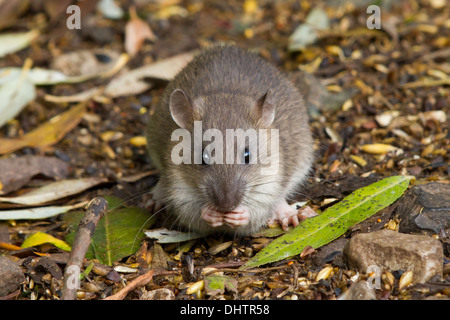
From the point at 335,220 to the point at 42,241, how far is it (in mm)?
2664

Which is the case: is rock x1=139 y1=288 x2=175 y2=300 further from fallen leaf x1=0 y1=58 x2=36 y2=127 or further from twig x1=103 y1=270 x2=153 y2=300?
fallen leaf x1=0 y1=58 x2=36 y2=127

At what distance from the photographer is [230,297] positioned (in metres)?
4.39

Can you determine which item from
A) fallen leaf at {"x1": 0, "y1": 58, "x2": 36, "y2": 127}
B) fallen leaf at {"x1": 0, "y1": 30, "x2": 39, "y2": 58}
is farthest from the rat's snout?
fallen leaf at {"x1": 0, "y1": 30, "x2": 39, "y2": 58}

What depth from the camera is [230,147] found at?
4852 mm

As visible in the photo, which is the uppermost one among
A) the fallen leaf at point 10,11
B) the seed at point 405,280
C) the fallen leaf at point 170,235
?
the fallen leaf at point 10,11

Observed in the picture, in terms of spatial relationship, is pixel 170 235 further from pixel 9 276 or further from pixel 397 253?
pixel 397 253

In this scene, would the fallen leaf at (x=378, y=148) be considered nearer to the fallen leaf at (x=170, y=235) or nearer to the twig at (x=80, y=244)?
the fallen leaf at (x=170, y=235)

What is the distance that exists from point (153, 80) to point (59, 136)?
159cm

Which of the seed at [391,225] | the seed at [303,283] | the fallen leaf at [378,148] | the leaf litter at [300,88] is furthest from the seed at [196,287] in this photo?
the fallen leaf at [378,148]

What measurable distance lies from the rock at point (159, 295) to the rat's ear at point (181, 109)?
156 centimetres

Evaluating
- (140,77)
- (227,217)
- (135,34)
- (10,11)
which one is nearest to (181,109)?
(227,217)

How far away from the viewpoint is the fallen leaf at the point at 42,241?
513 centimetres

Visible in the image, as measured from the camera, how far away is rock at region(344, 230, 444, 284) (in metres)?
4.12

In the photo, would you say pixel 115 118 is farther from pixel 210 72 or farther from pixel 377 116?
pixel 377 116
